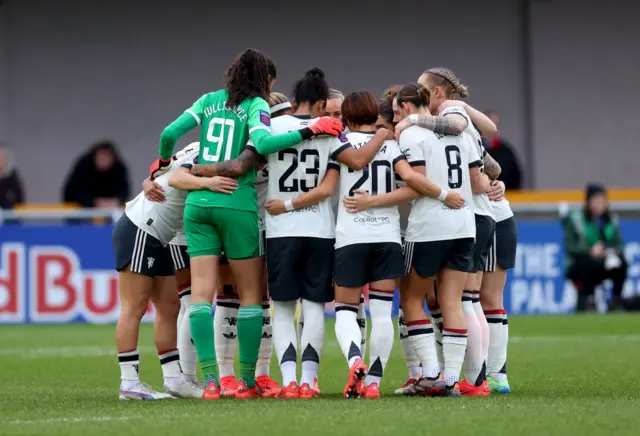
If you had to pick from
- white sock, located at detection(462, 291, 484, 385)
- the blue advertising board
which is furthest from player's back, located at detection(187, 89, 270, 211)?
the blue advertising board

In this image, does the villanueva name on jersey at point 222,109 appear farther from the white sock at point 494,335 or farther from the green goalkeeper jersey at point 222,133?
the white sock at point 494,335

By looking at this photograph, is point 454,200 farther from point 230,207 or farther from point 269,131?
point 230,207

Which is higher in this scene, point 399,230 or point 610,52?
point 610,52

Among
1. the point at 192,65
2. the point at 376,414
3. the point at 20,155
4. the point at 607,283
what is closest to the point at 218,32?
the point at 192,65

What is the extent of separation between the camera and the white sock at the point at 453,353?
841 centimetres

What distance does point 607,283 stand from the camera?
17.8 m

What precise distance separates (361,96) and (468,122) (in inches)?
27.5

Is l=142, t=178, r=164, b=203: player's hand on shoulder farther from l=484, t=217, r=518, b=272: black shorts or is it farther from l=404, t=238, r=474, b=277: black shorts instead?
l=484, t=217, r=518, b=272: black shorts

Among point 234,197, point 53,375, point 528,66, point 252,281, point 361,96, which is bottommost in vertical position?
point 53,375

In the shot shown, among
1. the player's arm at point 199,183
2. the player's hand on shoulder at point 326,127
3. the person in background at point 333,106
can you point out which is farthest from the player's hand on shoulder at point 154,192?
the person in background at point 333,106

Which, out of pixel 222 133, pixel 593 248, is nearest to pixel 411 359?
pixel 222 133

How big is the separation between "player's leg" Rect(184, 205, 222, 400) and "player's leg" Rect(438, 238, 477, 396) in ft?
4.62

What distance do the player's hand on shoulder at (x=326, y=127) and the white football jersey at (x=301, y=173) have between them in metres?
0.09

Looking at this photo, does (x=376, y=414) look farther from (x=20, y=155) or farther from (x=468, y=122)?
(x=20, y=155)
